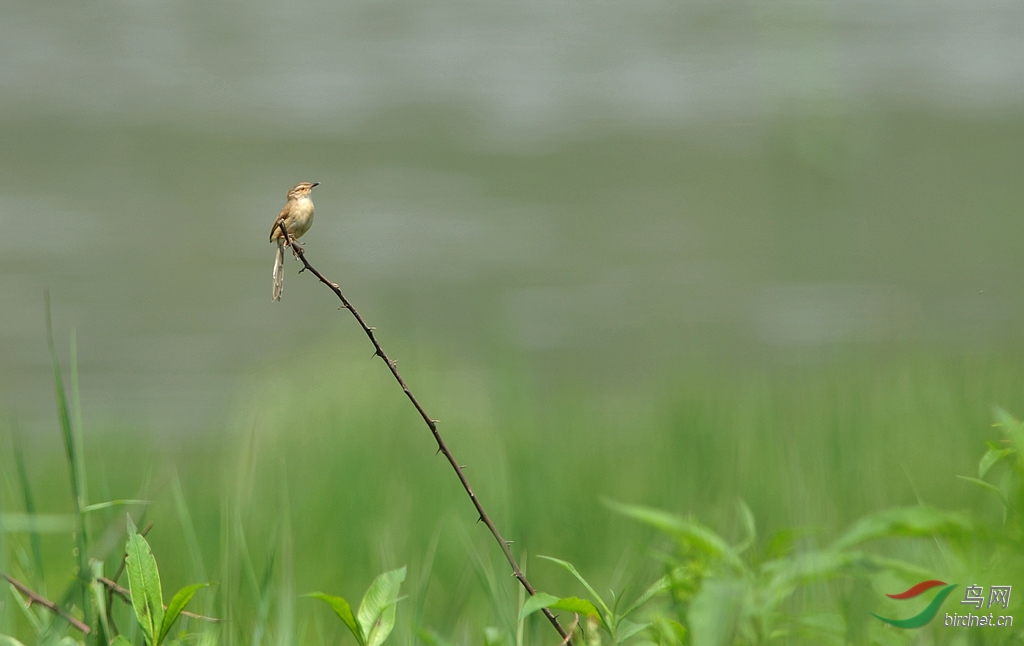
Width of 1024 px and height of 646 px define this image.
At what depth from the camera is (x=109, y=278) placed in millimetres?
14695

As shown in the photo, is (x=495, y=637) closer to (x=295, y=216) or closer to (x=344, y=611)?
(x=344, y=611)

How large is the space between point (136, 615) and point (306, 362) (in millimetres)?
5119

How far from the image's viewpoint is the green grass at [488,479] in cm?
179

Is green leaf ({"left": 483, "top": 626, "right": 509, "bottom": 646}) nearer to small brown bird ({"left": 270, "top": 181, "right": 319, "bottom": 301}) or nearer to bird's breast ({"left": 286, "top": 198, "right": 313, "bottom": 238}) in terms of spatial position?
small brown bird ({"left": 270, "top": 181, "right": 319, "bottom": 301})

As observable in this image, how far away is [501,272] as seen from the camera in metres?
14.5

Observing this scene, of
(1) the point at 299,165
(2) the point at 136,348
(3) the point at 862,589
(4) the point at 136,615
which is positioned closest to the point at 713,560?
(3) the point at 862,589

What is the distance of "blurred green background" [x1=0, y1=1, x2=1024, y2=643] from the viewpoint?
3600 millimetres

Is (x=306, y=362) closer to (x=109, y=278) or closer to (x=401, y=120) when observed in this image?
(x=109, y=278)

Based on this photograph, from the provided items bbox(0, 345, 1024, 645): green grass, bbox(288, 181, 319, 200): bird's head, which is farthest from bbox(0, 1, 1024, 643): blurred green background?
bbox(288, 181, 319, 200): bird's head

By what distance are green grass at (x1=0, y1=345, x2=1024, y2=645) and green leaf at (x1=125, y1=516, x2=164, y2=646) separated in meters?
0.13

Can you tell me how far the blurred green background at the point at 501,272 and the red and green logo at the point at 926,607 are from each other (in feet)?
0.78

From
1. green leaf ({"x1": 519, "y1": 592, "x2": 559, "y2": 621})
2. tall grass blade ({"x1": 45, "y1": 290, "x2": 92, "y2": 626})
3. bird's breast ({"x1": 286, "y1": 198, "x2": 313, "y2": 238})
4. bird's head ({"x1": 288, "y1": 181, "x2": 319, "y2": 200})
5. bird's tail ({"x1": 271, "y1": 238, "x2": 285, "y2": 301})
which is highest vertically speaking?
bird's head ({"x1": 288, "y1": 181, "x2": 319, "y2": 200})

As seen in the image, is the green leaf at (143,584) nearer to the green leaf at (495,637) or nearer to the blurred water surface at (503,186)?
the green leaf at (495,637)

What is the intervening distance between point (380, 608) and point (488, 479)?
1695 millimetres
